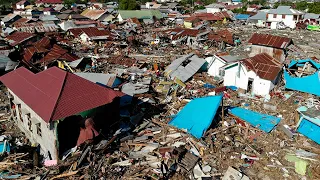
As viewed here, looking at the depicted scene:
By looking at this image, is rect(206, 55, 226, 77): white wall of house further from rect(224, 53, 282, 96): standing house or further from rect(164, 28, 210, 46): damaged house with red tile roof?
rect(164, 28, 210, 46): damaged house with red tile roof

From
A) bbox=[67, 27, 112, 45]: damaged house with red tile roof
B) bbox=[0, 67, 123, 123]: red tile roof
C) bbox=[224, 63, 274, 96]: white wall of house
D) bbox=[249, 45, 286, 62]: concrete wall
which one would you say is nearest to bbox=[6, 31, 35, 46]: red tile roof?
bbox=[67, 27, 112, 45]: damaged house with red tile roof

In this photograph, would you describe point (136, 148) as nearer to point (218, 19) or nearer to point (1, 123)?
point (1, 123)

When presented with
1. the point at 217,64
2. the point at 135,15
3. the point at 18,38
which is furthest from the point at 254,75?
the point at 135,15

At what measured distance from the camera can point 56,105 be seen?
11.0 metres

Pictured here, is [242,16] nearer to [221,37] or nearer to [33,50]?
[221,37]

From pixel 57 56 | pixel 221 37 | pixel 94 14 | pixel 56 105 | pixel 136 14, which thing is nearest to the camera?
pixel 56 105

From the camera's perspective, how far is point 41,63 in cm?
2502

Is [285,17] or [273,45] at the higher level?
[273,45]

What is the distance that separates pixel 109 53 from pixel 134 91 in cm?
1568

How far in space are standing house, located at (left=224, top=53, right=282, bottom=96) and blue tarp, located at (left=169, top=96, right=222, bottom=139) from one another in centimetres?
Answer: 560

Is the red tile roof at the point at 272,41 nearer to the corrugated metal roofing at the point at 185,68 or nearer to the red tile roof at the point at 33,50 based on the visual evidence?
the corrugated metal roofing at the point at 185,68

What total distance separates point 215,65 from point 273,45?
9.38 m

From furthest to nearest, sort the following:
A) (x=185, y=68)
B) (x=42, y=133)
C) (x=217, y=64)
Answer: (x=217, y=64) < (x=185, y=68) < (x=42, y=133)

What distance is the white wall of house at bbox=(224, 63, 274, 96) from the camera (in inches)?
745
